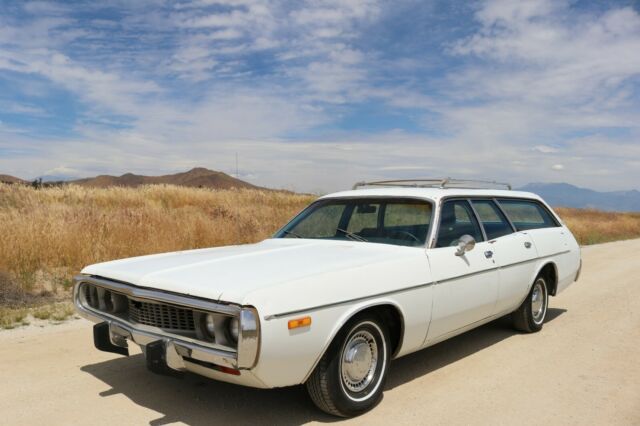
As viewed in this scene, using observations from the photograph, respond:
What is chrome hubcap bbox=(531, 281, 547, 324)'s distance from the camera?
5.88 metres

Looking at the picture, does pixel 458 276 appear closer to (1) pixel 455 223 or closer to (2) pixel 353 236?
(1) pixel 455 223

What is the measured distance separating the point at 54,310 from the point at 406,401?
4.47m

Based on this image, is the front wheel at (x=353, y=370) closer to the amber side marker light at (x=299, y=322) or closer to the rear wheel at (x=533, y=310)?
the amber side marker light at (x=299, y=322)

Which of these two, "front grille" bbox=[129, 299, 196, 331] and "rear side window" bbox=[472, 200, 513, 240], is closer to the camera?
"front grille" bbox=[129, 299, 196, 331]

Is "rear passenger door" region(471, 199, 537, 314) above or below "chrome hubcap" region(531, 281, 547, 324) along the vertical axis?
above

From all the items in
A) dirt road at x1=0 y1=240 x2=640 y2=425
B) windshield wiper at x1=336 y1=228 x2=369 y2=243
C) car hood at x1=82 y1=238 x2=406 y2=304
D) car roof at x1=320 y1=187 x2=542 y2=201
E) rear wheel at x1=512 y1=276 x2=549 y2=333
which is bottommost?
dirt road at x1=0 y1=240 x2=640 y2=425

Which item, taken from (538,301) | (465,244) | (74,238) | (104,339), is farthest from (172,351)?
(74,238)

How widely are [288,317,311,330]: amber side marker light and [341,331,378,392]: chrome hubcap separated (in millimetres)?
486

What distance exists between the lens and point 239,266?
3.67 metres

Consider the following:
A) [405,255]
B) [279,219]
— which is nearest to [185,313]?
[405,255]

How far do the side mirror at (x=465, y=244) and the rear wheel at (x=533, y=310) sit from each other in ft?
5.58

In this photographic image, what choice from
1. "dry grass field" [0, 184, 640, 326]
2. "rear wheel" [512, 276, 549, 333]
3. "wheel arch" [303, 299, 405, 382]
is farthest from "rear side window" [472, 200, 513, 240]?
"dry grass field" [0, 184, 640, 326]

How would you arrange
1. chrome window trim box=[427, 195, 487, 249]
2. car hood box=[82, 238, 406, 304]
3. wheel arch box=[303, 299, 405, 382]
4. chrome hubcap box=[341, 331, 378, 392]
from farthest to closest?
chrome window trim box=[427, 195, 487, 249] → chrome hubcap box=[341, 331, 378, 392] → wheel arch box=[303, 299, 405, 382] → car hood box=[82, 238, 406, 304]

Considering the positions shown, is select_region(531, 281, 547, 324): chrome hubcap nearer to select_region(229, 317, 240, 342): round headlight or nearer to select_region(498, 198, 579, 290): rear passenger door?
select_region(498, 198, 579, 290): rear passenger door
